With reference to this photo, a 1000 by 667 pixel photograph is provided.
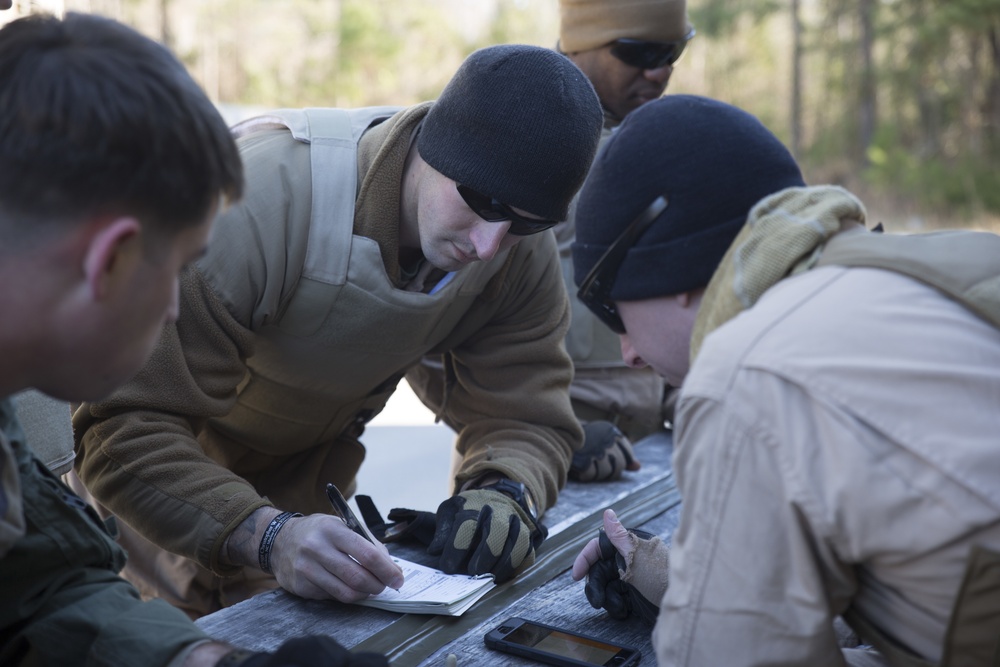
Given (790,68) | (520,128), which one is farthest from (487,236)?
(790,68)

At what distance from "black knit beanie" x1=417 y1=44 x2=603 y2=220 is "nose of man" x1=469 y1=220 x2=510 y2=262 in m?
0.07

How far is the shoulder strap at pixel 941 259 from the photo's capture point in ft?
4.18

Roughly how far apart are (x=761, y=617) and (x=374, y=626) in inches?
34.1

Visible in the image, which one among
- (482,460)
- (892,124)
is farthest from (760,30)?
(482,460)

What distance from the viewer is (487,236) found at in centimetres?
227

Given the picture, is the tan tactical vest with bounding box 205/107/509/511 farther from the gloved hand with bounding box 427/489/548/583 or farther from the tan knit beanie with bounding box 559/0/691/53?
the tan knit beanie with bounding box 559/0/691/53

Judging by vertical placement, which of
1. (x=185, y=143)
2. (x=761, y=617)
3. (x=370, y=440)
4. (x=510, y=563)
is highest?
(x=185, y=143)

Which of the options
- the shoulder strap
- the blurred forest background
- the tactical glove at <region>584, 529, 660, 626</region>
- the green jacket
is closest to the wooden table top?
the tactical glove at <region>584, 529, 660, 626</region>

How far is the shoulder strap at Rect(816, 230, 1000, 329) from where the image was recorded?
127 centimetres

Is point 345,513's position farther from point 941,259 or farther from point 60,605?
point 941,259

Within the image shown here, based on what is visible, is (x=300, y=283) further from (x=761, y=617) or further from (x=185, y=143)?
(x=761, y=617)

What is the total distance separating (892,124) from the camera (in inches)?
755

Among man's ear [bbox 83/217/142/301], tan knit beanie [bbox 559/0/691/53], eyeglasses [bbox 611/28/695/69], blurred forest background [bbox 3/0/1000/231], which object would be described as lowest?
blurred forest background [bbox 3/0/1000/231]

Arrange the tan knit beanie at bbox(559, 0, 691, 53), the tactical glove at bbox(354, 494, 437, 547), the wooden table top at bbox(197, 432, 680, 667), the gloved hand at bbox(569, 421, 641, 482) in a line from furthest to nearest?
the tan knit beanie at bbox(559, 0, 691, 53) < the gloved hand at bbox(569, 421, 641, 482) < the tactical glove at bbox(354, 494, 437, 547) < the wooden table top at bbox(197, 432, 680, 667)
